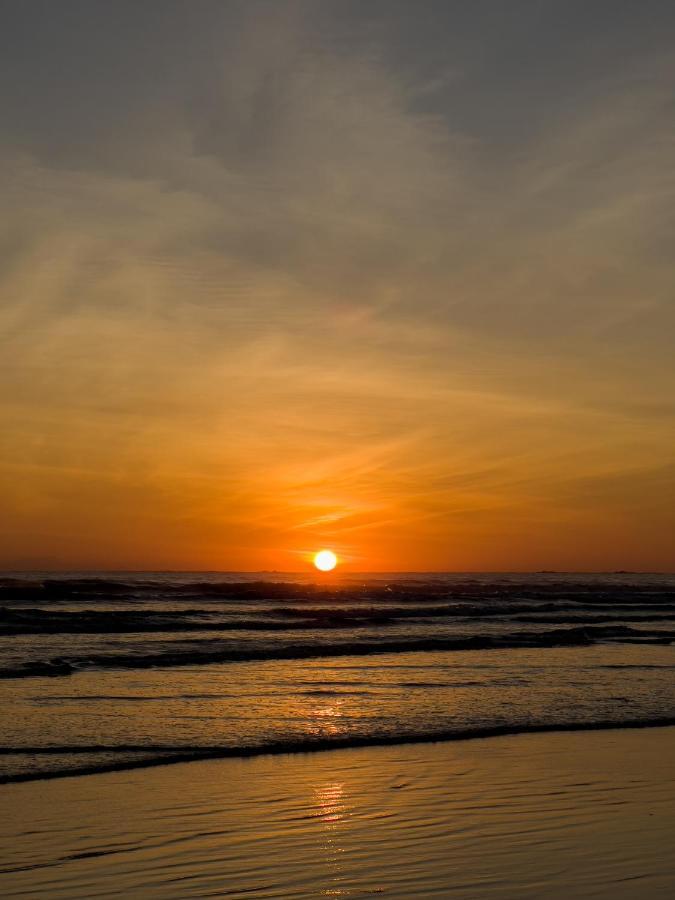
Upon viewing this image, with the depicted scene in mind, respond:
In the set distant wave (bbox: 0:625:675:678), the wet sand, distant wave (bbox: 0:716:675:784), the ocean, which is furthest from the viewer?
distant wave (bbox: 0:625:675:678)

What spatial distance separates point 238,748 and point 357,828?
178 inches

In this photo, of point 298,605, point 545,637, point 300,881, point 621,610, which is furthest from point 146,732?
point 621,610

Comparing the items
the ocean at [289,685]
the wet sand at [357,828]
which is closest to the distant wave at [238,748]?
the ocean at [289,685]

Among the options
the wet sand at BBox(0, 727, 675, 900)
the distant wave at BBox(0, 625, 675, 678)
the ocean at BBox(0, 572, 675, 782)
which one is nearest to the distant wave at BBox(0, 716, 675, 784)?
the ocean at BBox(0, 572, 675, 782)

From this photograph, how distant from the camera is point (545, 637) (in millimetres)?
35594

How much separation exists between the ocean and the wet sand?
56.9 inches

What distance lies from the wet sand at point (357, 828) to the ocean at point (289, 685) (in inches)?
56.9

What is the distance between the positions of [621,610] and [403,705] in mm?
54369

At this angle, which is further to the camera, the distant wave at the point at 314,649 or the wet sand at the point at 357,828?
the distant wave at the point at 314,649

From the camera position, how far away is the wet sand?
7.63m

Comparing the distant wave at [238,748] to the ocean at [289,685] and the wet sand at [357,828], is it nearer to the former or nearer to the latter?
the ocean at [289,685]

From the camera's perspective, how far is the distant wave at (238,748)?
12117 millimetres

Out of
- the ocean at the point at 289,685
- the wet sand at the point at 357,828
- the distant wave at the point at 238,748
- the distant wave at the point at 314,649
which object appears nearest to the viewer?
the wet sand at the point at 357,828

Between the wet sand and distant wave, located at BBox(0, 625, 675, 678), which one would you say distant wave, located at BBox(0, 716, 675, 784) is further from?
distant wave, located at BBox(0, 625, 675, 678)
